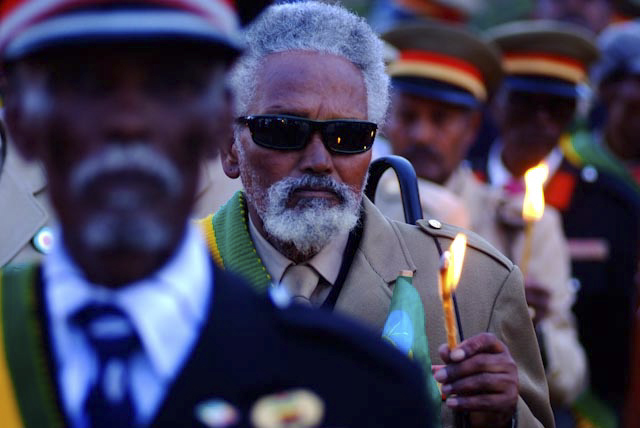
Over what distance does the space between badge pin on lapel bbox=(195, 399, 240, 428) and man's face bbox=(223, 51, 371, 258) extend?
1.43 metres

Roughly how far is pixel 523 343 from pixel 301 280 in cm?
65

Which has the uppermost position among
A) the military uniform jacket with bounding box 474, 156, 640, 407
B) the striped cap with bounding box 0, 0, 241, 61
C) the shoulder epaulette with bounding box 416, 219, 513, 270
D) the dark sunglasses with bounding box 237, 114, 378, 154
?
the striped cap with bounding box 0, 0, 241, 61

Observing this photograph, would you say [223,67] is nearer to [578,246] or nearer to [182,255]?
[182,255]

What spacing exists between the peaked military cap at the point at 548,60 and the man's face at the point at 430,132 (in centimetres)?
75

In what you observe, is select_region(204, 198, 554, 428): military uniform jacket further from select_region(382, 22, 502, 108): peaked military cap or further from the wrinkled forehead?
select_region(382, 22, 502, 108): peaked military cap

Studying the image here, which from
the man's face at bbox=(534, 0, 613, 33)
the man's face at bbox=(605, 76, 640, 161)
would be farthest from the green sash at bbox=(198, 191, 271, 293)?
the man's face at bbox=(534, 0, 613, 33)

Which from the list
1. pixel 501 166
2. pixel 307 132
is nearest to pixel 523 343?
pixel 307 132

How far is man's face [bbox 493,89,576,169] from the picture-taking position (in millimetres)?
6695

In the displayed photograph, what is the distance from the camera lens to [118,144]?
1.94 meters

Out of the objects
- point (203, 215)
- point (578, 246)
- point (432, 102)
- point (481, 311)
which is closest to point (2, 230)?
point (203, 215)

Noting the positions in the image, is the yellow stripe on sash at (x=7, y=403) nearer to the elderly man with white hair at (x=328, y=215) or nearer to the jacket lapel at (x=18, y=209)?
the elderly man with white hair at (x=328, y=215)

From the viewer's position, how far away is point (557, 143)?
22.4 ft

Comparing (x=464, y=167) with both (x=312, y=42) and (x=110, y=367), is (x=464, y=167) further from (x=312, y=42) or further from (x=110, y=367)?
(x=110, y=367)

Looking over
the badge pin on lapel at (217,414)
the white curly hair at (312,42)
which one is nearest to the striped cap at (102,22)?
the badge pin on lapel at (217,414)
